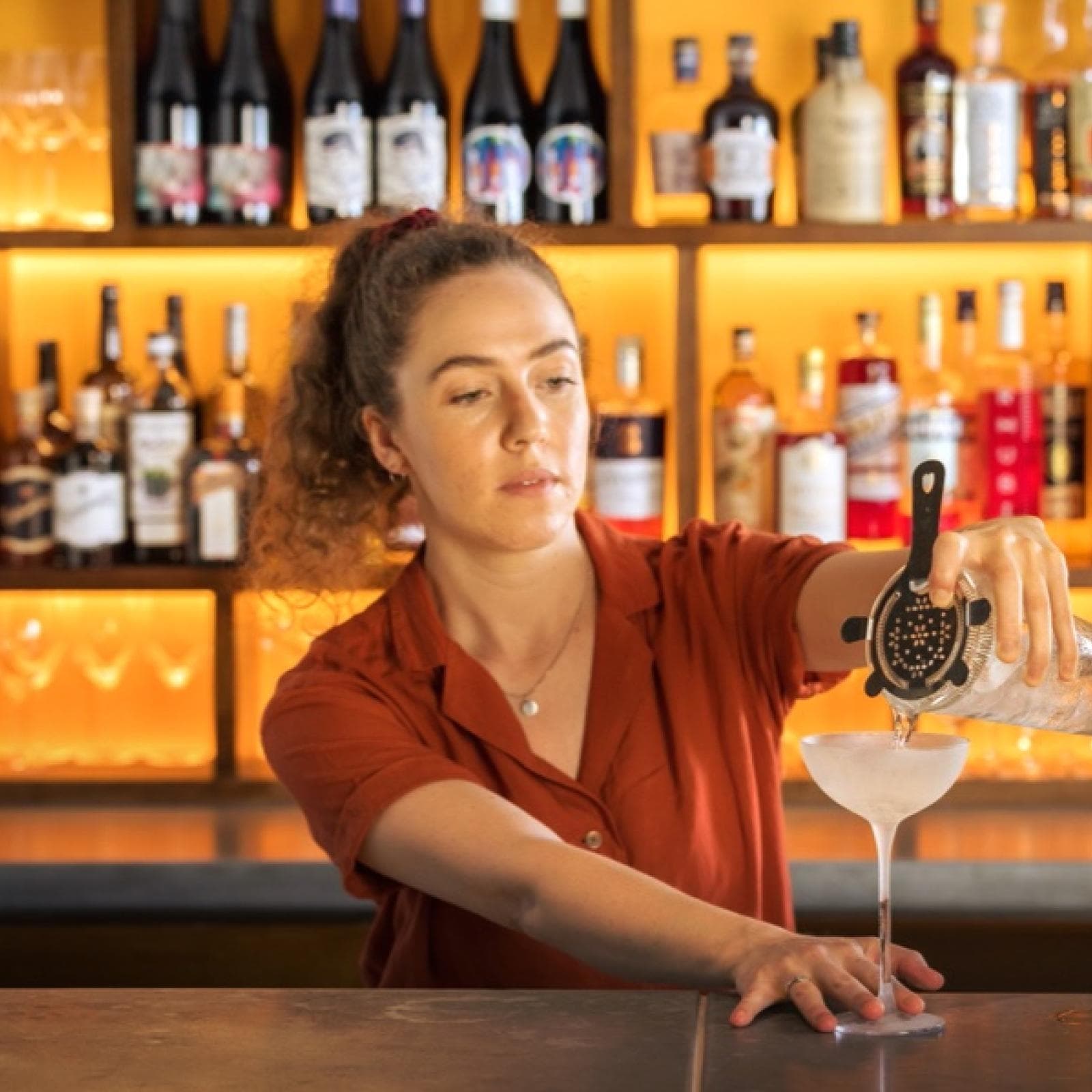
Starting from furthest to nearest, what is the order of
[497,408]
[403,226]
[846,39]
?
[846,39]
[403,226]
[497,408]

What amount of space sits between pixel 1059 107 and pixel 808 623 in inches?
45.5

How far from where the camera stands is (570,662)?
1438mm

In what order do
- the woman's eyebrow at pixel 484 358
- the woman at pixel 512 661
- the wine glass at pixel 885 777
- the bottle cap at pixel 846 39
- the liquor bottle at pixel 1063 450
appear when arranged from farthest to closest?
the liquor bottle at pixel 1063 450
the bottle cap at pixel 846 39
the woman's eyebrow at pixel 484 358
the woman at pixel 512 661
the wine glass at pixel 885 777

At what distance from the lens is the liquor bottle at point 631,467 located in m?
2.27

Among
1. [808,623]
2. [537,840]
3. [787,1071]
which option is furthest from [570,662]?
[787,1071]

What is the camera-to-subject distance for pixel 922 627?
0.88 m

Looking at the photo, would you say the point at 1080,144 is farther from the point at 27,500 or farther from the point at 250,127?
the point at 27,500

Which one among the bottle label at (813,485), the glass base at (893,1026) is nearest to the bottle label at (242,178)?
the bottle label at (813,485)

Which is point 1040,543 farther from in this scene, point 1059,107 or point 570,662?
point 1059,107

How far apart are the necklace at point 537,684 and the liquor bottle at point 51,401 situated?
44.6 inches

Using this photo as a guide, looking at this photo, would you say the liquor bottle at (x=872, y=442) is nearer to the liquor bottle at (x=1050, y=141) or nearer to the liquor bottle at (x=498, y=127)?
the liquor bottle at (x=1050, y=141)

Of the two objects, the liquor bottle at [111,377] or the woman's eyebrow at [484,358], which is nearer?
the woman's eyebrow at [484,358]

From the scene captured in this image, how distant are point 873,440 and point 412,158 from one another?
26.0 inches

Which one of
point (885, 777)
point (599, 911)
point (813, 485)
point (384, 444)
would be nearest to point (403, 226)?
point (384, 444)
